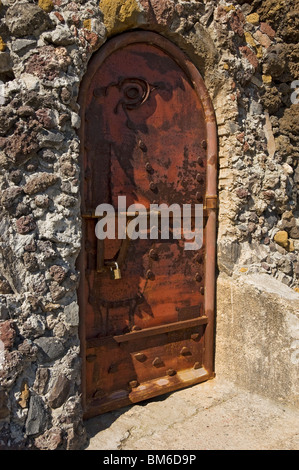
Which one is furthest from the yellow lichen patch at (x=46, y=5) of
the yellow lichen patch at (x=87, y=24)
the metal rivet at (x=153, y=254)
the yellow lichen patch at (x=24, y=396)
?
the yellow lichen patch at (x=24, y=396)

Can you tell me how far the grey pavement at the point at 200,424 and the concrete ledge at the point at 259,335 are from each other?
118mm

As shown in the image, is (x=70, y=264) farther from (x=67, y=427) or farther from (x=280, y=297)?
(x=280, y=297)

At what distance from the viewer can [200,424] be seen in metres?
2.48

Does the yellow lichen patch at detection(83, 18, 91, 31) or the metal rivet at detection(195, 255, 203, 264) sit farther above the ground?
the yellow lichen patch at detection(83, 18, 91, 31)

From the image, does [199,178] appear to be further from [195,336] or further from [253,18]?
[253,18]

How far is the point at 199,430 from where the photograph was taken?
242 cm

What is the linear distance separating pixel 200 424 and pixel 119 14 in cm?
240

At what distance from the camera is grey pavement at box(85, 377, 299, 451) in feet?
7.54

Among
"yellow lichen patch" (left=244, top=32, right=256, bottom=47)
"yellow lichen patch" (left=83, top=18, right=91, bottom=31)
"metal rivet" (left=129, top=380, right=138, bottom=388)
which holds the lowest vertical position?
"metal rivet" (left=129, top=380, right=138, bottom=388)

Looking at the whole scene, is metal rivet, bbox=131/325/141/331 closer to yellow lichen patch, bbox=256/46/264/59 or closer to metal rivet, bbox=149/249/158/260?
metal rivet, bbox=149/249/158/260

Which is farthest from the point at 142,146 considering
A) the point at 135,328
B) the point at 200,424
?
the point at 200,424

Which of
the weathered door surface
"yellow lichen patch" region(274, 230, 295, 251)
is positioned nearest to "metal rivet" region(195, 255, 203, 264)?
the weathered door surface

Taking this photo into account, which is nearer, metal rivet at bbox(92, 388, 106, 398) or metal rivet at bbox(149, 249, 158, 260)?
metal rivet at bbox(92, 388, 106, 398)

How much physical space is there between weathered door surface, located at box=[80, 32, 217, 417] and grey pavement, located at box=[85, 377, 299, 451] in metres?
0.10
